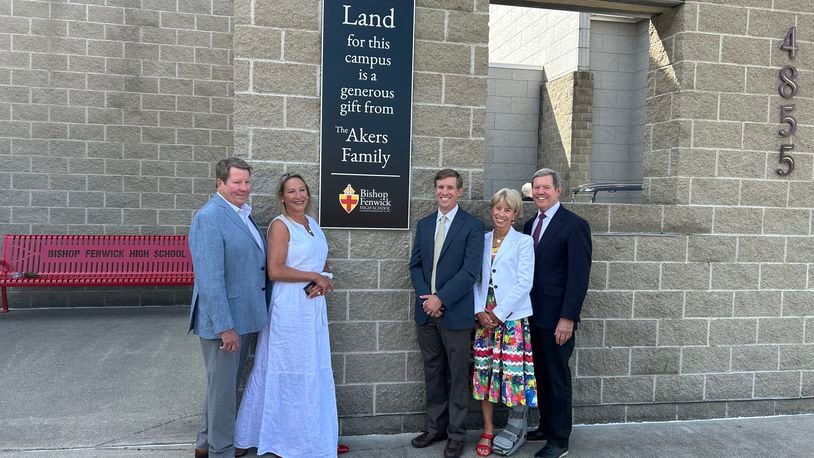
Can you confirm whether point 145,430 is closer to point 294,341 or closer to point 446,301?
point 294,341

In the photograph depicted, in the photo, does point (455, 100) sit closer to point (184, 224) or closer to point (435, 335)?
point (435, 335)

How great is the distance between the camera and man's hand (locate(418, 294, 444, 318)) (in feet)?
11.8

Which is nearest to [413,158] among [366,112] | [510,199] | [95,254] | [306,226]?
[366,112]

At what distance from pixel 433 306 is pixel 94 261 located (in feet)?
18.1

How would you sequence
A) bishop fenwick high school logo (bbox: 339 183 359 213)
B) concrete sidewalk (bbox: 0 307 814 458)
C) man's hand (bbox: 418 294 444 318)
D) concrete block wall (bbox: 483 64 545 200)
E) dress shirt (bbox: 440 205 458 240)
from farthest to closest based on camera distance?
concrete block wall (bbox: 483 64 545 200), bishop fenwick high school logo (bbox: 339 183 359 213), concrete sidewalk (bbox: 0 307 814 458), dress shirt (bbox: 440 205 458 240), man's hand (bbox: 418 294 444 318)

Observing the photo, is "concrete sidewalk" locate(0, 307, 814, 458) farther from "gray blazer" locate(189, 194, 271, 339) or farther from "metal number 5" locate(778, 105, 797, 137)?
"metal number 5" locate(778, 105, 797, 137)

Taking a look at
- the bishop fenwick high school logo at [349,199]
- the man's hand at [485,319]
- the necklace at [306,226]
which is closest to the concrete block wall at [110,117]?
the bishop fenwick high school logo at [349,199]

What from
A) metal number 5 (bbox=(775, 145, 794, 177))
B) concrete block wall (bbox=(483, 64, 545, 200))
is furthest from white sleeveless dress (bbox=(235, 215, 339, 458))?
concrete block wall (bbox=(483, 64, 545, 200))

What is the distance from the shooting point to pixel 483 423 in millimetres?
4023

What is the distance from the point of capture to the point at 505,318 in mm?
3580

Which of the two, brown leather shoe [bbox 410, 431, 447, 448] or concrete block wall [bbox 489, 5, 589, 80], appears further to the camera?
concrete block wall [bbox 489, 5, 589, 80]

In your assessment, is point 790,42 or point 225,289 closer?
point 225,289

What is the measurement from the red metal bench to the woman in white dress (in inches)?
165

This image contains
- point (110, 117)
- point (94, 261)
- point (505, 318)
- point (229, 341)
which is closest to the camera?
point (229, 341)
